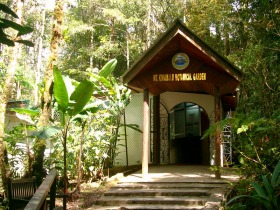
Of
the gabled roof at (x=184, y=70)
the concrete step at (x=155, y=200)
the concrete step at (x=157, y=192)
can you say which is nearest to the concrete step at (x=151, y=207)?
the concrete step at (x=155, y=200)

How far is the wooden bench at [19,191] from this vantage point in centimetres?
503

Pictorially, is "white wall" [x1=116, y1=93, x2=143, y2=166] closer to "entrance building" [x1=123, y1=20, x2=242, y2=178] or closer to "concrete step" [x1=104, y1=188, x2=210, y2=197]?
"entrance building" [x1=123, y1=20, x2=242, y2=178]

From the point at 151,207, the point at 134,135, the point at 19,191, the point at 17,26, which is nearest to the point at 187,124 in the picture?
the point at 134,135

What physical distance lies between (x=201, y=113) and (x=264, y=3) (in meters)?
7.71

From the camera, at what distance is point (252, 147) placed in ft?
19.3

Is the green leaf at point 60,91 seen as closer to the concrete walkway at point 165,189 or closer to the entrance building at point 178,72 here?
the concrete walkway at point 165,189

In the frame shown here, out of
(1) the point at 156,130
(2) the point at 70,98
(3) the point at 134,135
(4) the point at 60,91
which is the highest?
(4) the point at 60,91

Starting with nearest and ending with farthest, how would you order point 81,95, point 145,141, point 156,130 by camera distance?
1. point 81,95
2. point 145,141
3. point 156,130

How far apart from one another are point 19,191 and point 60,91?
2.03 meters

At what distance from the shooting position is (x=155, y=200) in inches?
259

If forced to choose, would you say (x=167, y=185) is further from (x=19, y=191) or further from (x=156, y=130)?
(x=156, y=130)

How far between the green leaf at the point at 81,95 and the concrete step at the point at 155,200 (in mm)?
1984

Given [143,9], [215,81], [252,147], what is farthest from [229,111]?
[143,9]

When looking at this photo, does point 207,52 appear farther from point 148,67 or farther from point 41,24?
point 41,24
